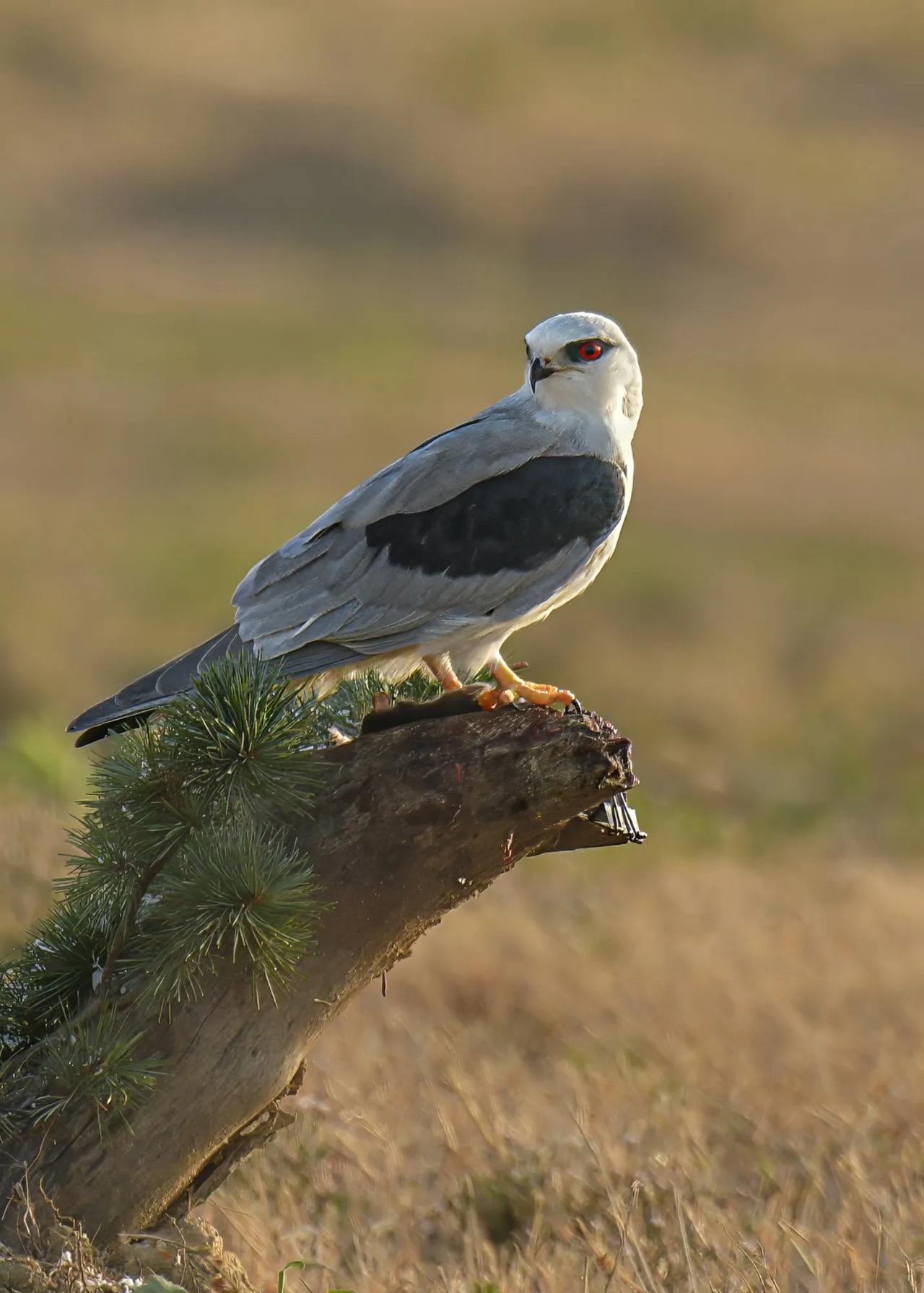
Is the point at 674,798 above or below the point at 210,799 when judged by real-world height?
above

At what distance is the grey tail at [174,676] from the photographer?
4004 millimetres

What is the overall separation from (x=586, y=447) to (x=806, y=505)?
2319 centimetres

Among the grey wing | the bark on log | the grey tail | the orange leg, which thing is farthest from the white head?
the bark on log

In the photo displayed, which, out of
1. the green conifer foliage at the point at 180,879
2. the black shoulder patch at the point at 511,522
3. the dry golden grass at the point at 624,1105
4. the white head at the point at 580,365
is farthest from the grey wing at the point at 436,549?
the dry golden grass at the point at 624,1105

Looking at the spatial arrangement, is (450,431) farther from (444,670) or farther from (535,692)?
(535,692)

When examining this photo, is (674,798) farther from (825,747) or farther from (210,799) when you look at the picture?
A: (210,799)

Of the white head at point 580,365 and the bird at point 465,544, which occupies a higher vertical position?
the white head at point 580,365

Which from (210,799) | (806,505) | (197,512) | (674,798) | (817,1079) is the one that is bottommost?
(210,799)

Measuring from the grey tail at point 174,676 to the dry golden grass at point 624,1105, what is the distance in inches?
54.8

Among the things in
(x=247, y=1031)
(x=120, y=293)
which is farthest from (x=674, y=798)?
(x=120, y=293)

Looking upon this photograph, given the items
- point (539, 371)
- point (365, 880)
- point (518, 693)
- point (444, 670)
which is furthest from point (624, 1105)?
point (539, 371)

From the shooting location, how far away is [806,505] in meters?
27.0

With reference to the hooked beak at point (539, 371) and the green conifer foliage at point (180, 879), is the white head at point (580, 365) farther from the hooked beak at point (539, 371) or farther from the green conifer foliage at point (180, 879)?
the green conifer foliage at point (180, 879)

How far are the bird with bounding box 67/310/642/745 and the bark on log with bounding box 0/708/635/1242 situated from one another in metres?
0.73
